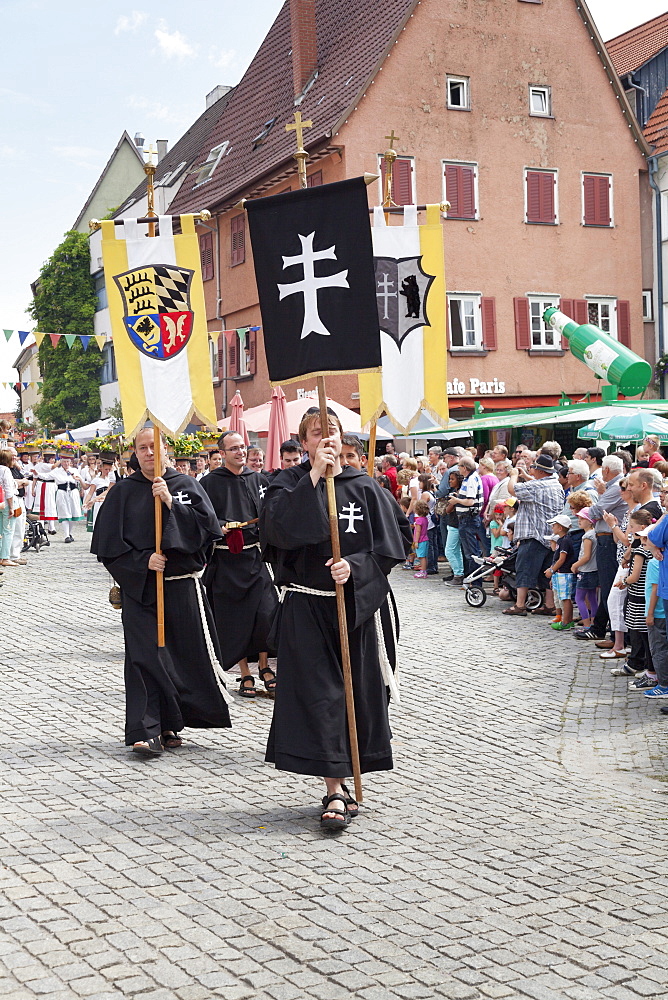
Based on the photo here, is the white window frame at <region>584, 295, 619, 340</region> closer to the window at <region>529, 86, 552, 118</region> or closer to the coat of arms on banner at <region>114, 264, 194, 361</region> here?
the window at <region>529, 86, 552, 118</region>

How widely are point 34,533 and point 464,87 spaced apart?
671 inches

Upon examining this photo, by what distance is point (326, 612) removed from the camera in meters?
6.48

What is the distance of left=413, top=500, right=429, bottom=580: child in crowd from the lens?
18781 mm

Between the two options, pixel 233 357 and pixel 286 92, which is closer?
pixel 286 92

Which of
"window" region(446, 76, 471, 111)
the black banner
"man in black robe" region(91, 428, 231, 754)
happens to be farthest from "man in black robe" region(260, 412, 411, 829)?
"window" region(446, 76, 471, 111)

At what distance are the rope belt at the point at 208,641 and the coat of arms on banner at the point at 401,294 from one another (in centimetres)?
255

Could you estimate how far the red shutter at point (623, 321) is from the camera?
35.3 metres

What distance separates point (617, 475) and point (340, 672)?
6320 millimetres

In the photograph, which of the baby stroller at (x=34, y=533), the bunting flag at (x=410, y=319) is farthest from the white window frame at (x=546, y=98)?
the bunting flag at (x=410, y=319)

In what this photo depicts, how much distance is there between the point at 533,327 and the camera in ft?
112

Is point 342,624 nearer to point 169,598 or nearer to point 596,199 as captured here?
point 169,598

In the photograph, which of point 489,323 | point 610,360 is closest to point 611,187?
point 489,323

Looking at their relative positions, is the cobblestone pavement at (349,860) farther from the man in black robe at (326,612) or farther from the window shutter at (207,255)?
the window shutter at (207,255)

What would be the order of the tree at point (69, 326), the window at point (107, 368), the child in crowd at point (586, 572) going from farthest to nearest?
the tree at point (69, 326) → the window at point (107, 368) → the child in crowd at point (586, 572)
